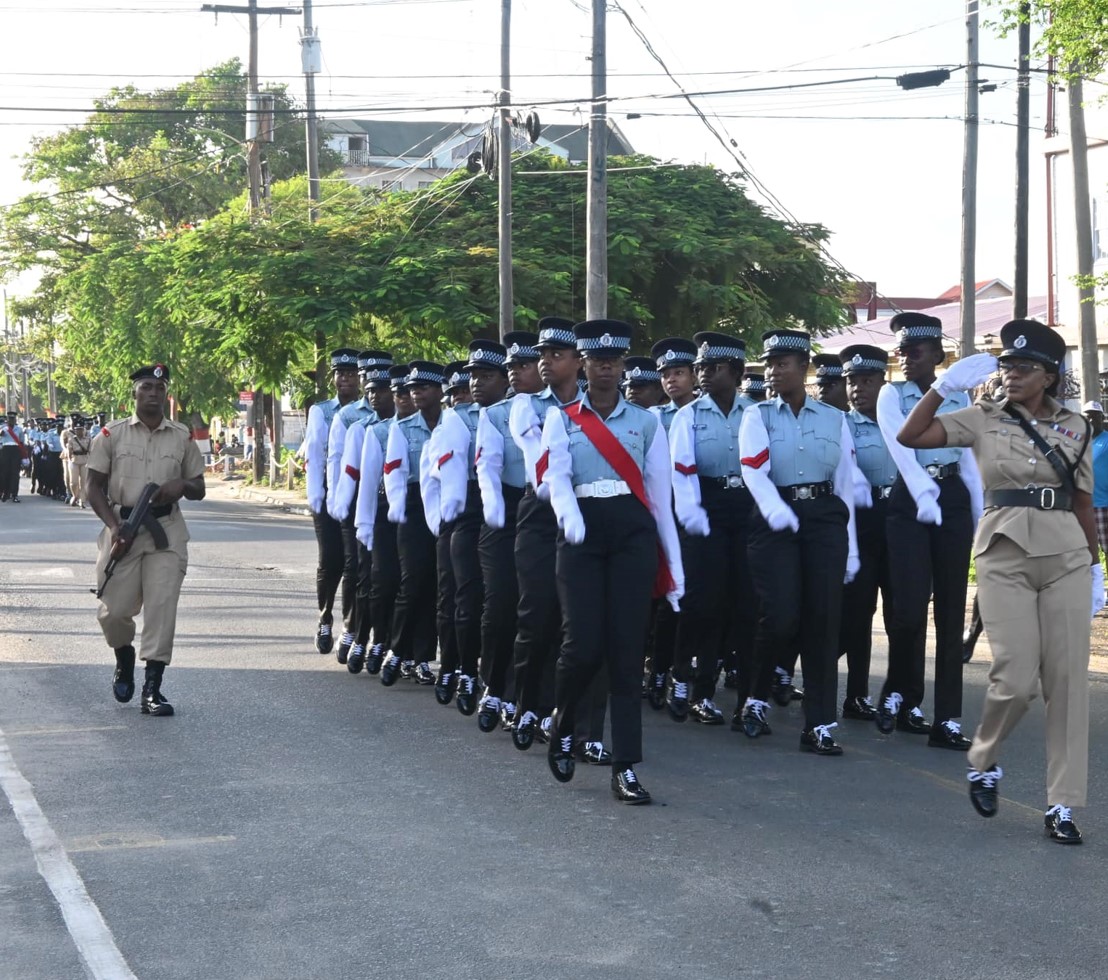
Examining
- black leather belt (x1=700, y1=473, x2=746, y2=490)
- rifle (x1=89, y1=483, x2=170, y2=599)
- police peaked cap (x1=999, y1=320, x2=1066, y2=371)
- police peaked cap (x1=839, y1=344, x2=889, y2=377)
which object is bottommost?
rifle (x1=89, y1=483, x2=170, y2=599)

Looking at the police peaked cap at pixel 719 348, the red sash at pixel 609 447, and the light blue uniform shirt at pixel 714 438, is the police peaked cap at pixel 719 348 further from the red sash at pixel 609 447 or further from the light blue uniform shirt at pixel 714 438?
the red sash at pixel 609 447

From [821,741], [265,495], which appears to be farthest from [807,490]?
[265,495]

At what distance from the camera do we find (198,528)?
26922mm

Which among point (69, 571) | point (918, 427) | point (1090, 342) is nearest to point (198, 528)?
point (69, 571)

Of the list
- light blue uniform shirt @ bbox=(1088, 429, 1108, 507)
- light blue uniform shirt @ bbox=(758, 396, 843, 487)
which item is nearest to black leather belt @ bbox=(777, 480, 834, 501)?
light blue uniform shirt @ bbox=(758, 396, 843, 487)

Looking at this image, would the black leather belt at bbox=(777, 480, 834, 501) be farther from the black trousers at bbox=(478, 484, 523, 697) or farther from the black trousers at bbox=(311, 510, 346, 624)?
the black trousers at bbox=(311, 510, 346, 624)

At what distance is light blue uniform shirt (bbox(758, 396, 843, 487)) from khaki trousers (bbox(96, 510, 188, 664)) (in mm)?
3372

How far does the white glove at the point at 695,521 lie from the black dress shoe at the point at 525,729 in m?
1.48

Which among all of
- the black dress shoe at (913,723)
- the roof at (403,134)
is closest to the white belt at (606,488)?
the black dress shoe at (913,723)

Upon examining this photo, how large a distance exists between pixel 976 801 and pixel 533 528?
240cm

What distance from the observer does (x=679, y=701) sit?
9.77m

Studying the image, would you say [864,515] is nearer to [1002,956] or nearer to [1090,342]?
[1002,956]

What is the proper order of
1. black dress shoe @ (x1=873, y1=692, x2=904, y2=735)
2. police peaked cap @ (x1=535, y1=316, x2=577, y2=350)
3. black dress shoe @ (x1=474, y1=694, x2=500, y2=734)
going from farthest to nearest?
black dress shoe @ (x1=873, y1=692, x2=904, y2=735) < black dress shoe @ (x1=474, y1=694, x2=500, y2=734) < police peaked cap @ (x1=535, y1=316, x2=577, y2=350)

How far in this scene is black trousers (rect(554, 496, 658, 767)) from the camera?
7.48m
